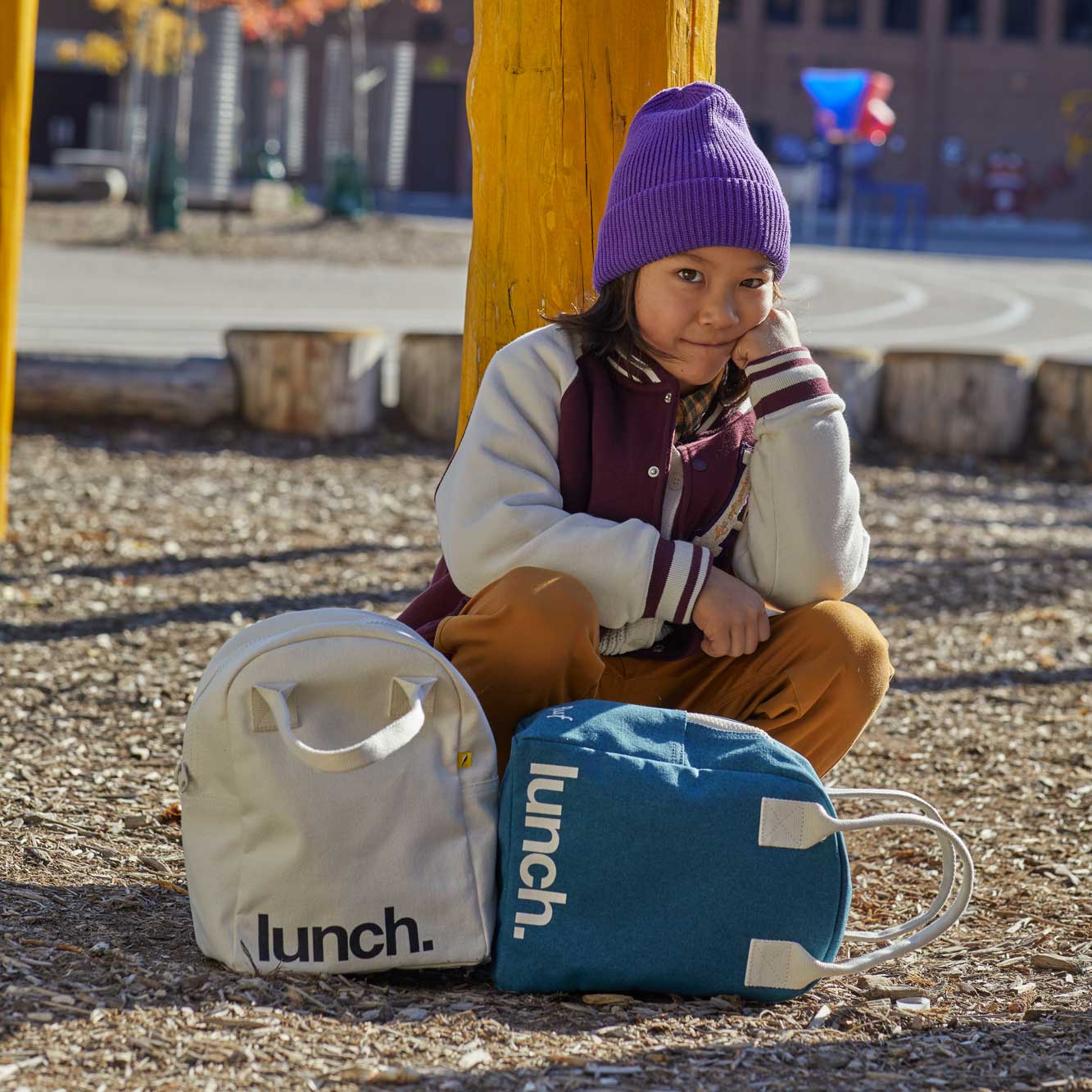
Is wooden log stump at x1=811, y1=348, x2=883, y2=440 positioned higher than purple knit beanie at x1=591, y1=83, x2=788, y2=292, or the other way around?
purple knit beanie at x1=591, y1=83, x2=788, y2=292

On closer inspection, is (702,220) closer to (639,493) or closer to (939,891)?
(639,493)

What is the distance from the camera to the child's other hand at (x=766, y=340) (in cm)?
277

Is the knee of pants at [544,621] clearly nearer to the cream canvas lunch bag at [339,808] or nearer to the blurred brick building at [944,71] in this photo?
the cream canvas lunch bag at [339,808]

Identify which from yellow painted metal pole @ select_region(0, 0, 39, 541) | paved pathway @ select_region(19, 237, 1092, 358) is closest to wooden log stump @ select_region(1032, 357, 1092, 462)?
paved pathway @ select_region(19, 237, 1092, 358)

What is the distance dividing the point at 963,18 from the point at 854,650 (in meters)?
44.3

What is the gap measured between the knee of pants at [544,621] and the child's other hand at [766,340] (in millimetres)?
554

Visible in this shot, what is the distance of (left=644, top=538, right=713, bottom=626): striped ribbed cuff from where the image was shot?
104 inches

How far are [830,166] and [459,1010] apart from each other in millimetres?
41455

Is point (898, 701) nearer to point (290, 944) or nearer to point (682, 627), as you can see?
point (682, 627)

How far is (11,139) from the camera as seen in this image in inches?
193

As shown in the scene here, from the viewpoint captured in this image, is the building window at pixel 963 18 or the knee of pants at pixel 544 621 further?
the building window at pixel 963 18

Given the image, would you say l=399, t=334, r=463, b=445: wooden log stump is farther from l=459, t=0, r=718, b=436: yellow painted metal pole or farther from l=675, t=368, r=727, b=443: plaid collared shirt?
l=675, t=368, r=727, b=443: plaid collared shirt

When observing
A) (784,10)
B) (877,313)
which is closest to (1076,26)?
(784,10)

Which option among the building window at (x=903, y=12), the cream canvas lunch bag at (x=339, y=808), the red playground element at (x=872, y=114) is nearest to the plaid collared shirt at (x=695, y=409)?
the cream canvas lunch bag at (x=339, y=808)
